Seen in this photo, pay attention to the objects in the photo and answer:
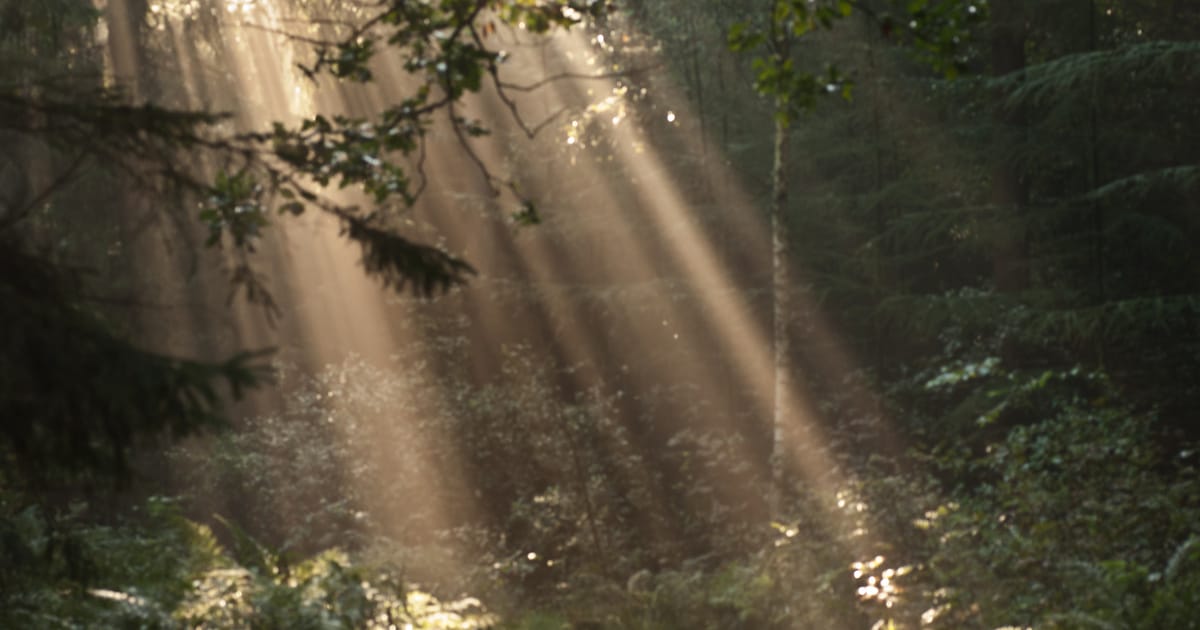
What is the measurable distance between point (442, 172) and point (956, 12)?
1568 centimetres

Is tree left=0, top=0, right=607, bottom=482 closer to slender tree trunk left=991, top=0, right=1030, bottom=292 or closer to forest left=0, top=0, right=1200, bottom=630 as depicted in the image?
forest left=0, top=0, right=1200, bottom=630

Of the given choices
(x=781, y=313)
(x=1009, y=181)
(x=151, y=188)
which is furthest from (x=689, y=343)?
(x=151, y=188)

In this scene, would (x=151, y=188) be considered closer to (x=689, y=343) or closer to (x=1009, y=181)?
(x=1009, y=181)

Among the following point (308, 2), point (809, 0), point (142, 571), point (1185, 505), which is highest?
point (308, 2)

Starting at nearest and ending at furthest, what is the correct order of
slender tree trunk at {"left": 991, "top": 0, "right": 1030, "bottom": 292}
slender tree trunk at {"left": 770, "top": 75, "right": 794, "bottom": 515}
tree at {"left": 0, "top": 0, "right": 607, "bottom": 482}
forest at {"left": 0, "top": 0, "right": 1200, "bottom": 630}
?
tree at {"left": 0, "top": 0, "right": 607, "bottom": 482} < forest at {"left": 0, "top": 0, "right": 1200, "bottom": 630} < slender tree trunk at {"left": 770, "top": 75, "right": 794, "bottom": 515} < slender tree trunk at {"left": 991, "top": 0, "right": 1030, "bottom": 292}

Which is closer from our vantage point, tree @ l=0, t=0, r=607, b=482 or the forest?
tree @ l=0, t=0, r=607, b=482

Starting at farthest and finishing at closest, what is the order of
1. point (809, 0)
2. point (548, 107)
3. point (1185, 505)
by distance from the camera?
1. point (548, 107)
2. point (1185, 505)
3. point (809, 0)

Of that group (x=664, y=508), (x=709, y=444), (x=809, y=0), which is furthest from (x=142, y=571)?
(x=709, y=444)

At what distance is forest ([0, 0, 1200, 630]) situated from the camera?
895 centimetres

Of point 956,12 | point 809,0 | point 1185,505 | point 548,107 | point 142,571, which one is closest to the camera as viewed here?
point 956,12

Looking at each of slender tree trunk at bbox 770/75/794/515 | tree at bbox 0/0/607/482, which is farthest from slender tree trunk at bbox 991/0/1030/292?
tree at bbox 0/0/607/482

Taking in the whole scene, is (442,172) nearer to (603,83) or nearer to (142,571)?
(603,83)

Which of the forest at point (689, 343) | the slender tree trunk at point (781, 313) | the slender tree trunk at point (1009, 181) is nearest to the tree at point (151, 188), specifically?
the forest at point (689, 343)

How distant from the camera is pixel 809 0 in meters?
6.11
